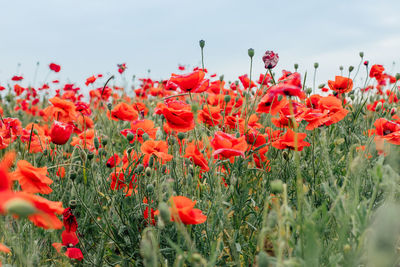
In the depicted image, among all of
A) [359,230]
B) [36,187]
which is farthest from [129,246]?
[359,230]

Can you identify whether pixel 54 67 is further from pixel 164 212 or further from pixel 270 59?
pixel 164 212

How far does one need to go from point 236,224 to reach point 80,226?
0.71 meters

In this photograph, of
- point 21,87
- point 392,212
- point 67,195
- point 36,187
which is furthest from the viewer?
point 21,87

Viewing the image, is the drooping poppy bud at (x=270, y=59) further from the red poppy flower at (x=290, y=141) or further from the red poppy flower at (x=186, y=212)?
the red poppy flower at (x=186, y=212)

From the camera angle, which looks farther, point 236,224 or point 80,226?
point 80,226

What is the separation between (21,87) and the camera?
5.12m

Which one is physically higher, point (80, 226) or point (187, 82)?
point (187, 82)

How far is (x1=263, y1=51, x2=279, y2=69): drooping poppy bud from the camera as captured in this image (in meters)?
1.61

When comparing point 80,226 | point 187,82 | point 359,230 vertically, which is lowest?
point 80,226

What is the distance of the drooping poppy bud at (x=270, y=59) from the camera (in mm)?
1607

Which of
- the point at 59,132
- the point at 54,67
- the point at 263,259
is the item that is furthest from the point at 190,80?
the point at 54,67

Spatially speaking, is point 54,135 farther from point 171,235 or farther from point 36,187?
point 171,235

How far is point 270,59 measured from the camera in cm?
161

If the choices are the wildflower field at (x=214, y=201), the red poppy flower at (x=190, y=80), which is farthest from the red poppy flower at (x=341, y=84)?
the red poppy flower at (x=190, y=80)
